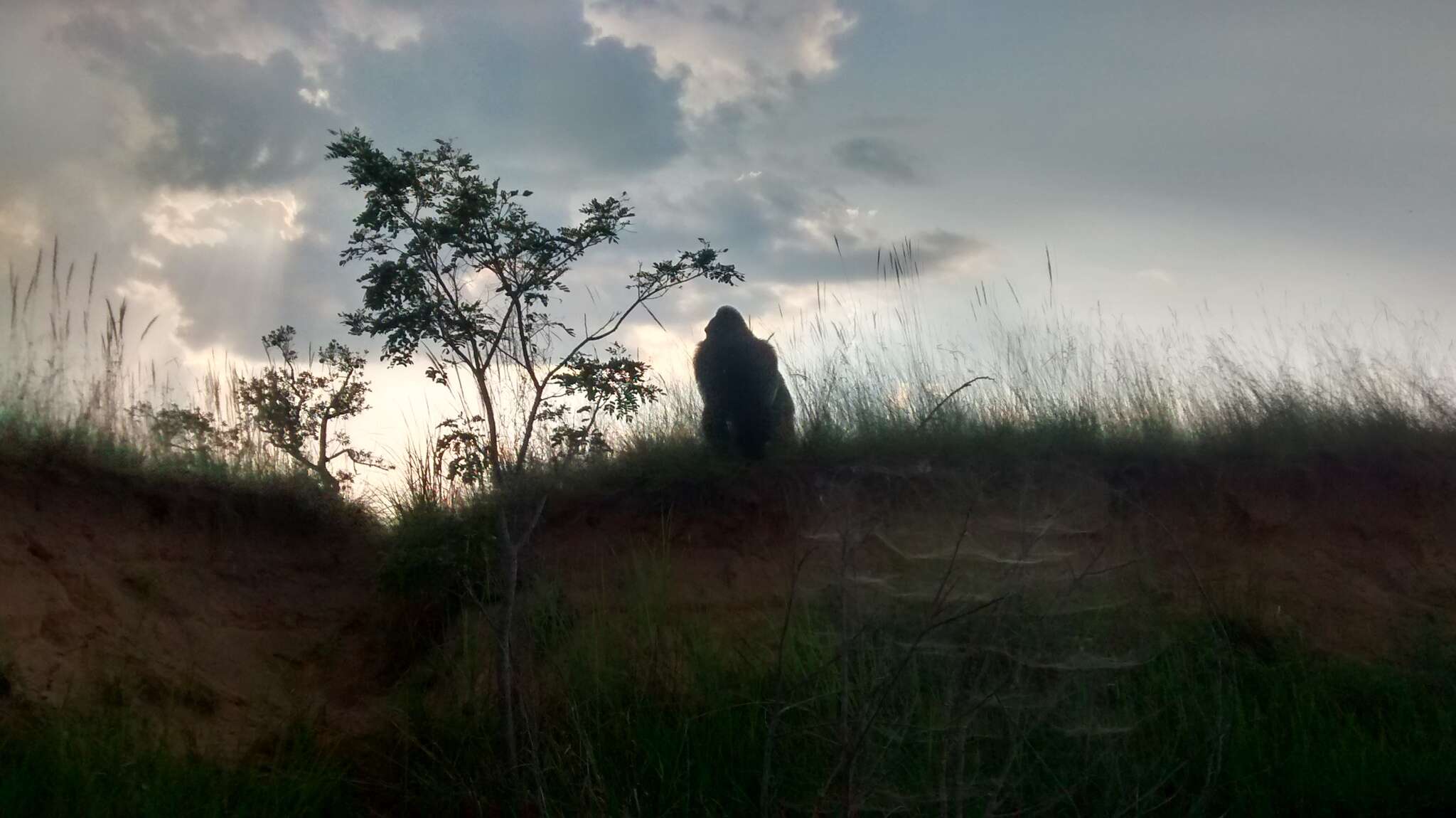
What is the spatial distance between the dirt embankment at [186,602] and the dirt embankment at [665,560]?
1 centimetres

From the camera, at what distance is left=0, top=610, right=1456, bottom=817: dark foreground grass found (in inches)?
161

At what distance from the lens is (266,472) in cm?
766

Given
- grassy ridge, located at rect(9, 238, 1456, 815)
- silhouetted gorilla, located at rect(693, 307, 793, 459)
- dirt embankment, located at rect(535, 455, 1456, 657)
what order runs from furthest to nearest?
silhouetted gorilla, located at rect(693, 307, 793, 459) < dirt embankment, located at rect(535, 455, 1456, 657) < grassy ridge, located at rect(9, 238, 1456, 815)

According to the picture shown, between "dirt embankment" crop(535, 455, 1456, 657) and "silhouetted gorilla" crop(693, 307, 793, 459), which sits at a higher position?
"silhouetted gorilla" crop(693, 307, 793, 459)

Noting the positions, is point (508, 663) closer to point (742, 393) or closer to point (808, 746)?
point (808, 746)

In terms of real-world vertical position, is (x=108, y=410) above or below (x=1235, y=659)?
above

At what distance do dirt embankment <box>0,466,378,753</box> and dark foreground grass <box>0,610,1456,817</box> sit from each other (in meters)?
0.51

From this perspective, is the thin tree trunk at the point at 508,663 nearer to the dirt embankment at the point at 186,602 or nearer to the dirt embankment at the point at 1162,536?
the dirt embankment at the point at 1162,536

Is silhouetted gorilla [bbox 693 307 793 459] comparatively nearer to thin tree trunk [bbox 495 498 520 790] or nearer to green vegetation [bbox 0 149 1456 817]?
green vegetation [bbox 0 149 1456 817]

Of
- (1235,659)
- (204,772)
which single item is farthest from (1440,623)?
(204,772)

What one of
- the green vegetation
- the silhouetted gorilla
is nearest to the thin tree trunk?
the green vegetation

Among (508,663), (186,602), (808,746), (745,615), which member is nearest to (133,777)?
(508,663)

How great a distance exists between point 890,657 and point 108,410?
6016 millimetres

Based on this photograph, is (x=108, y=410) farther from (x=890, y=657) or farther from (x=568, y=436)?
(x=890, y=657)
